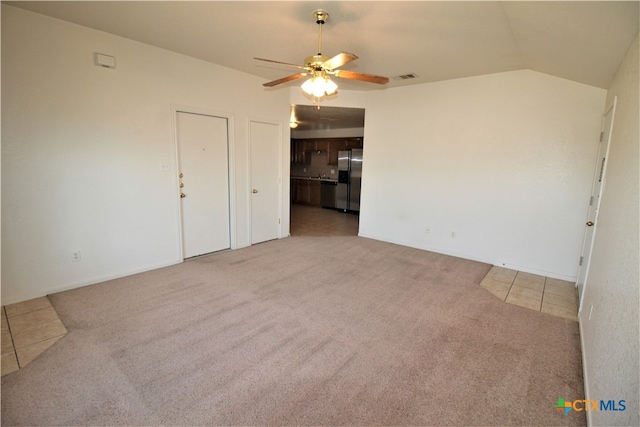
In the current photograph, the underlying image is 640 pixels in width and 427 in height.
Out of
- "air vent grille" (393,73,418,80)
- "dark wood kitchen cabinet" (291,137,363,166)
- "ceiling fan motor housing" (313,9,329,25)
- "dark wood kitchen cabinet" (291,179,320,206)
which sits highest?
"air vent grille" (393,73,418,80)

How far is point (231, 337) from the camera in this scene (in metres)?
2.43

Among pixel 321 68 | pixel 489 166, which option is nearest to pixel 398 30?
pixel 321 68


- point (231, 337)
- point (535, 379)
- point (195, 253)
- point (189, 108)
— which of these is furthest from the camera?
point (195, 253)

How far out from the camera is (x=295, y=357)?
7.20ft

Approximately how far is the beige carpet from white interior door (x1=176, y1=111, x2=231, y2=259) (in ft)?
2.91

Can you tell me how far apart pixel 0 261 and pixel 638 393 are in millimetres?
4421

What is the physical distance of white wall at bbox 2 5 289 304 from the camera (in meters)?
2.78

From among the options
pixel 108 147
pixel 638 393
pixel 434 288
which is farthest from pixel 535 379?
pixel 108 147

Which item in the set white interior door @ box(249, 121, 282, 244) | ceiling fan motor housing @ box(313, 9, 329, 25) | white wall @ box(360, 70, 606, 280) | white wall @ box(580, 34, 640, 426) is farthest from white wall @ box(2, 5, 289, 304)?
white wall @ box(580, 34, 640, 426)

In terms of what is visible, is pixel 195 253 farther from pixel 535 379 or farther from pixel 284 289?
pixel 535 379

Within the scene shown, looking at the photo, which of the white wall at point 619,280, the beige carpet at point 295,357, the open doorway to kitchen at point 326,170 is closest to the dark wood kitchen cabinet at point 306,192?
the open doorway to kitchen at point 326,170

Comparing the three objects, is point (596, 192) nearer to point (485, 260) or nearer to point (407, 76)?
point (485, 260)

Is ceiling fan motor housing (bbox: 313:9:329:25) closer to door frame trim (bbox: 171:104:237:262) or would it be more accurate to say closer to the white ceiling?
the white ceiling

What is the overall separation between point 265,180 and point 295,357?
345 cm
